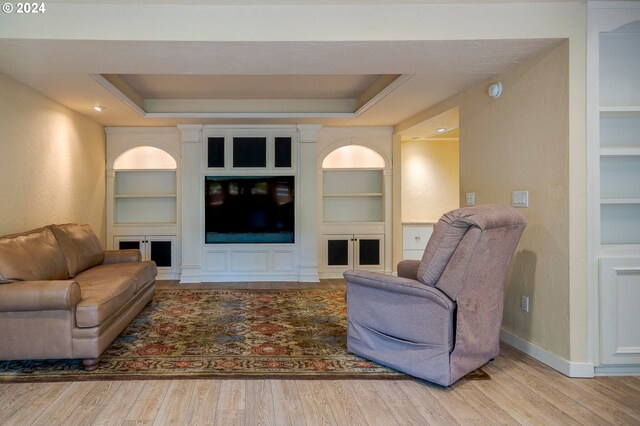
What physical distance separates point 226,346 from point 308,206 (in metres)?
3.00

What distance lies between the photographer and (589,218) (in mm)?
2598

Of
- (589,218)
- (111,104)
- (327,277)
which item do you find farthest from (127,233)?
(589,218)

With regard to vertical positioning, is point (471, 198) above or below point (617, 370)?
above

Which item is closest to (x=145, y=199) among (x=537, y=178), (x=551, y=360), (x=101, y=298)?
(x=101, y=298)

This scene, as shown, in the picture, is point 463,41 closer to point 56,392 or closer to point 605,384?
point 605,384

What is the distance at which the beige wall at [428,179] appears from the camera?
664 centimetres

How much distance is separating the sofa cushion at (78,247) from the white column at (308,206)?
106 inches

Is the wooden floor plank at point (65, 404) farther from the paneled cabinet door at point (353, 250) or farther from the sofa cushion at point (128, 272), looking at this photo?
the paneled cabinet door at point (353, 250)

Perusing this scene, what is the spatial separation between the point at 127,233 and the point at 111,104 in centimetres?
214

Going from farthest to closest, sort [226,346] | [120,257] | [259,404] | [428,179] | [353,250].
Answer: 1. [428,179]
2. [353,250]
3. [120,257]
4. [226,346]
5. [259,404]

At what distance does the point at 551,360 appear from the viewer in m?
2.75

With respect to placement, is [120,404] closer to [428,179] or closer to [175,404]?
[175,404]

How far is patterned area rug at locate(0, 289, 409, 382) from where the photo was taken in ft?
8.71

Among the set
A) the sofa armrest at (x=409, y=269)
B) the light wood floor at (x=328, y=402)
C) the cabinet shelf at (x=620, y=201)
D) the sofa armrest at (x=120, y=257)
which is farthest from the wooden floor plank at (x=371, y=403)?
the sofa armrest at (x=120, y=257)
